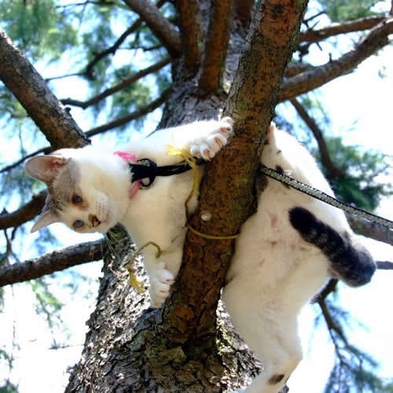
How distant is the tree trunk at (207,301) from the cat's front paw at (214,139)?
3cm

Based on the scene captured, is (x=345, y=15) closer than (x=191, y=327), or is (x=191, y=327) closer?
(x=191, y=327)

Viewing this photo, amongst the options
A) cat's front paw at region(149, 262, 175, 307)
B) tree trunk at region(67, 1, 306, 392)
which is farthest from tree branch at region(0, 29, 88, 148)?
cat's front paw at region(149, 262, 175, 307)

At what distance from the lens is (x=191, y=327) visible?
215cm

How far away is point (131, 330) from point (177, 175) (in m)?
0.65

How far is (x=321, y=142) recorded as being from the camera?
13.7 feet

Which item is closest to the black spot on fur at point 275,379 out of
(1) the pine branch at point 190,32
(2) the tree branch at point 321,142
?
(1) the pine branch at point 190,32

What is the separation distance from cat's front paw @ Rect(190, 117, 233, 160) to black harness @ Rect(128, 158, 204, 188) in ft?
0.71

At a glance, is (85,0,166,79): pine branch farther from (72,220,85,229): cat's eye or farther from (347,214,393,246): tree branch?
(72,220,85,229): cat's eye

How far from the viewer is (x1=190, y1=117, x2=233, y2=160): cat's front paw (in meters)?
1.79

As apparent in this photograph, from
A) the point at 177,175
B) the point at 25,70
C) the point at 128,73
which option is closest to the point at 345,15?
the point at 128,73

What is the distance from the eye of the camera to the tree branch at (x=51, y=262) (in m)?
3.09

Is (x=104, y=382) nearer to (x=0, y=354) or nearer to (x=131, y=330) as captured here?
(x=131, y=330)

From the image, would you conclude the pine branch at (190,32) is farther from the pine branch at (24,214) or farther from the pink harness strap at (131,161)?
the pink harness strap at (131,161)

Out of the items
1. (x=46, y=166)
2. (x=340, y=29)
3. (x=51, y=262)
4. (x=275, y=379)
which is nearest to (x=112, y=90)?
(x=51, y=262)
